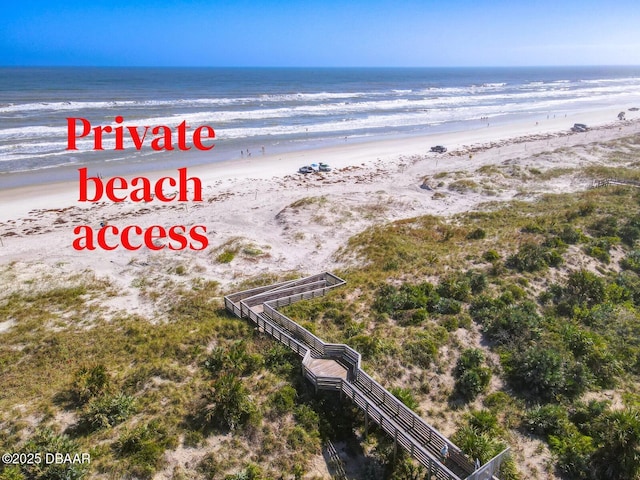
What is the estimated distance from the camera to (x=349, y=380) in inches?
650

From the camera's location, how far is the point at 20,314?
22.4 metres

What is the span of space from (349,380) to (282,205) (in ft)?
83.1

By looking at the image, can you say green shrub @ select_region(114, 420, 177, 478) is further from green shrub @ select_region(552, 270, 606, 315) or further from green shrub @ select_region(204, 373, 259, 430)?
green shrub @ select_region(552, 270, 606, 315)

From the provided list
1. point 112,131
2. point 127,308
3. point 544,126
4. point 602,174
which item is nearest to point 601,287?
point 127,308

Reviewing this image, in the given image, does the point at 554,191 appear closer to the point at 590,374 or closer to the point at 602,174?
the point at 602,174

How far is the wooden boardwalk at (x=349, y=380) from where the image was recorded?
42.4 feet

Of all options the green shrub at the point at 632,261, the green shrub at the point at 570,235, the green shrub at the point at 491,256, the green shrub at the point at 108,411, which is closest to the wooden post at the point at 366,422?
the green shrub at the point at 108,411

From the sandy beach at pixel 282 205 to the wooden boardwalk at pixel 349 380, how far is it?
4.55 meters

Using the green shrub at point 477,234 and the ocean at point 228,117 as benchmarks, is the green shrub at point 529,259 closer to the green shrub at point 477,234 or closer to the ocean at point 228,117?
the green shrub at point 477,234

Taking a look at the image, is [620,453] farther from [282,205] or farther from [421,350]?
[282,205]

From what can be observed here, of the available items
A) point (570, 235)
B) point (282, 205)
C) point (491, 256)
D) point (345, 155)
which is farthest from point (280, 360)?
point (345, 155)

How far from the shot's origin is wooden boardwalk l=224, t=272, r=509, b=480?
509 inches

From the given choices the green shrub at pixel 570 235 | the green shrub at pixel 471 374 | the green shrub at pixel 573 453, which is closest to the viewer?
the green shrub at pixel 573 453

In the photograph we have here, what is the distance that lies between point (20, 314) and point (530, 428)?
2400cm
